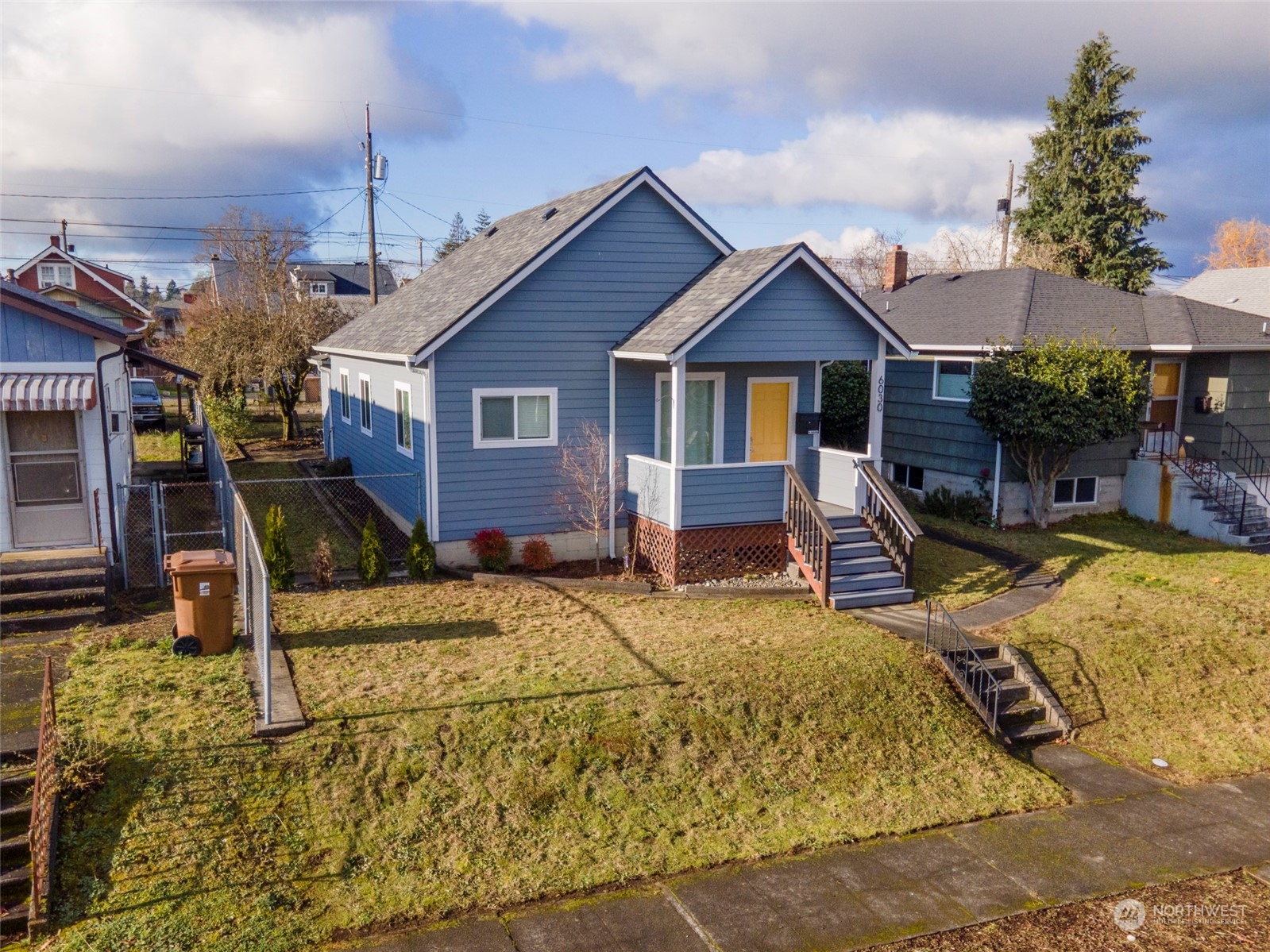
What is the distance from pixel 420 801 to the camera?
26.8 ft

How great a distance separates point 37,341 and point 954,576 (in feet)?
48.1

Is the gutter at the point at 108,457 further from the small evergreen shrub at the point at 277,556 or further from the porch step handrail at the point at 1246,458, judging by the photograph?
the porch step handrail at the point at 1246,458

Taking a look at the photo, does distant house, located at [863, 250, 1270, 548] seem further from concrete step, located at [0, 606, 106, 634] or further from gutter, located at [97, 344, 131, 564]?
concrete step, located at [0, 606, 106, 634]

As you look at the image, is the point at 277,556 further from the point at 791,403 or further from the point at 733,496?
the point at 791,403

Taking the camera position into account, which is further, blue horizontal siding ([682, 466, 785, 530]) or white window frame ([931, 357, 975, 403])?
white window frame ([931, 357, 975, 403])

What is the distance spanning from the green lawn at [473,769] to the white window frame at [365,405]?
782 cm

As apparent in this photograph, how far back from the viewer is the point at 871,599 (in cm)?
1405

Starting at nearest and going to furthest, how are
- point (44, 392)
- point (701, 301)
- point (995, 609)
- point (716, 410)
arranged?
1. point (44, 392)
2. point (995, 609)
3. point (701, 301)
4. point (716, 410)

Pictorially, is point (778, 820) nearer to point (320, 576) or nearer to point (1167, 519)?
point (320, 576)

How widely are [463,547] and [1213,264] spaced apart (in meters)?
66.3

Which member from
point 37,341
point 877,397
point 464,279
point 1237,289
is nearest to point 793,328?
point 877,397

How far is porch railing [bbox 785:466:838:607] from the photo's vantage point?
13.9m

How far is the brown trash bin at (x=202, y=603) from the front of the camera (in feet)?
34.2

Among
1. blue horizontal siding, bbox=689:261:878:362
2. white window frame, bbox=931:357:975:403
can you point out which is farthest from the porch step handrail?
blue horizontal siding, bbox=689:261:878:362
